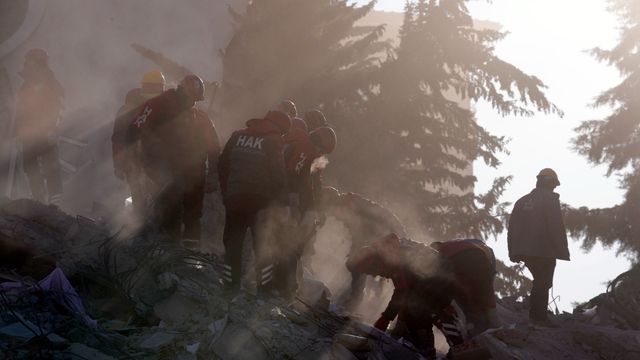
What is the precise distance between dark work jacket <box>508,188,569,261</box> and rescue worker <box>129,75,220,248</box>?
4.36m

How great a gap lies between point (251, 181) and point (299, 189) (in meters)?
1.00

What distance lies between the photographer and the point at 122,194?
65.4 feet

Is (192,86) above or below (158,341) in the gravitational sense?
above

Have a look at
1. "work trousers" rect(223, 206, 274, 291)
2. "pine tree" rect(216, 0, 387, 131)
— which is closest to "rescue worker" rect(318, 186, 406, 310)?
"work trousers" rect(223, 206, 274, 291)

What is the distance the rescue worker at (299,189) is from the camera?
852 cm

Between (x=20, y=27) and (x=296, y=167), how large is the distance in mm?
13240

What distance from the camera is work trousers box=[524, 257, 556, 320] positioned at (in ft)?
33.9

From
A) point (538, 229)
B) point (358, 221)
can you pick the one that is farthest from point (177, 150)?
point (538, 229)

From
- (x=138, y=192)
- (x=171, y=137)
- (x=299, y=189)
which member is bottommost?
(x=138, y=192)

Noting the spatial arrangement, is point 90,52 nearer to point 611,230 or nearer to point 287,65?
point 287,65

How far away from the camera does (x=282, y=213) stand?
848 centimetres

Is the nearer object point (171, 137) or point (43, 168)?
point (171, 137)

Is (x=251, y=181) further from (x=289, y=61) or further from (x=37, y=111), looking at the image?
(x=289, y=61)

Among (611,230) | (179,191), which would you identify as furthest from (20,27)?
(611,230)
